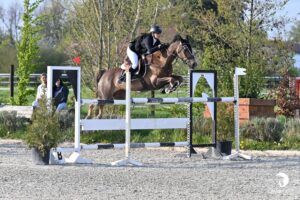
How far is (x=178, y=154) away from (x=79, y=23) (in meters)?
8.71

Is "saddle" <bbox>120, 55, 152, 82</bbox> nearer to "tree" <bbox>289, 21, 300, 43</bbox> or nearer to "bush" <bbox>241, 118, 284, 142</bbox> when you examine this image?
"bush" <bbox>241, 118, 284, 142</bbox>

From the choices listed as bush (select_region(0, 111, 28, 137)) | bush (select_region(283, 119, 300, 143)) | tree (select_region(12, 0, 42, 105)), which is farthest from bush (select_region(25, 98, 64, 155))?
tree (select_region(12, 0, 42, 105))

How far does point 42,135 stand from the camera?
34.0ft

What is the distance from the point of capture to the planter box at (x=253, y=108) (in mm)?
15367

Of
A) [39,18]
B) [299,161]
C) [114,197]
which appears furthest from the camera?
[39,18]

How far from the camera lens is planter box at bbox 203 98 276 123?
15.4 m

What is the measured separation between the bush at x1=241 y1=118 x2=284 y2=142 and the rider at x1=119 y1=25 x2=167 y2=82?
7.47 ft

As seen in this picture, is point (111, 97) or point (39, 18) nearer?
point (111, 97)

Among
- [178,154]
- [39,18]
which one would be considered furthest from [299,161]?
[39,18]

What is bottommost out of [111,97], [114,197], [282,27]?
[114,197]

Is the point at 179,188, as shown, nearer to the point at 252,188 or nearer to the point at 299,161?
the point at 252,188

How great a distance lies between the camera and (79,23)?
20.2 m

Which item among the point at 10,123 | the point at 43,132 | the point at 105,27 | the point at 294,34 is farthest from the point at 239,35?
the point at 294,34

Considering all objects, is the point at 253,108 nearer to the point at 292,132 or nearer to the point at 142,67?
the point at 292,132
